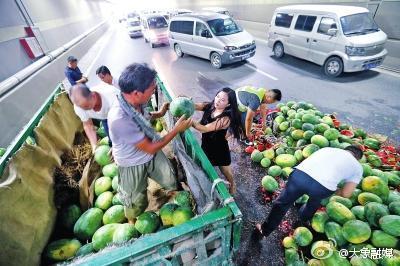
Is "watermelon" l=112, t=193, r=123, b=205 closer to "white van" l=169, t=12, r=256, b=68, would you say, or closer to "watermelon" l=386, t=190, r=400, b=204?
"watermelon" l=386, t=190, r=400, b=204

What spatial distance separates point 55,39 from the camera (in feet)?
42.4

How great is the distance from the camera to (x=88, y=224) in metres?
2.53

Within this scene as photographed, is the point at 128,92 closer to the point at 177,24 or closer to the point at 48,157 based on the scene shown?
the point at 48,157

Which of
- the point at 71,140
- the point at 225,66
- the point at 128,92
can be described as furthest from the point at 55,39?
the point at 128,92

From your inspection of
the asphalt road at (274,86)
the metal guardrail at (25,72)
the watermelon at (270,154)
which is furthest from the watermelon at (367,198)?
the metal guardrail at (25,72)

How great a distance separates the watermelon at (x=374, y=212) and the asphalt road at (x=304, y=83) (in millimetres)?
3326

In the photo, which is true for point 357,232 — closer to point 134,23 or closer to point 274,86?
point 274,86

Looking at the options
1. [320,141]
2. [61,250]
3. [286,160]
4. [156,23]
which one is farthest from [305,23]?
[156,23]

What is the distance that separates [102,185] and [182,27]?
11.1m

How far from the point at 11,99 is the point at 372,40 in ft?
38.8

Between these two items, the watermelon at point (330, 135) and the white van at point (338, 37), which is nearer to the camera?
the watermelon at point (330, 135)

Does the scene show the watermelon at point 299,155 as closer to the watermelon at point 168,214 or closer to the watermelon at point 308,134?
the watermelon at point 308,134

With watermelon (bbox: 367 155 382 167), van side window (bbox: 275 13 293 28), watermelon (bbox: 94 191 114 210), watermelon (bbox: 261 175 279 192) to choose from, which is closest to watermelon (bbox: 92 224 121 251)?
watermelon (bbox: 94 191 114 210)

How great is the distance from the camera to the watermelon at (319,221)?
9.16 ft
